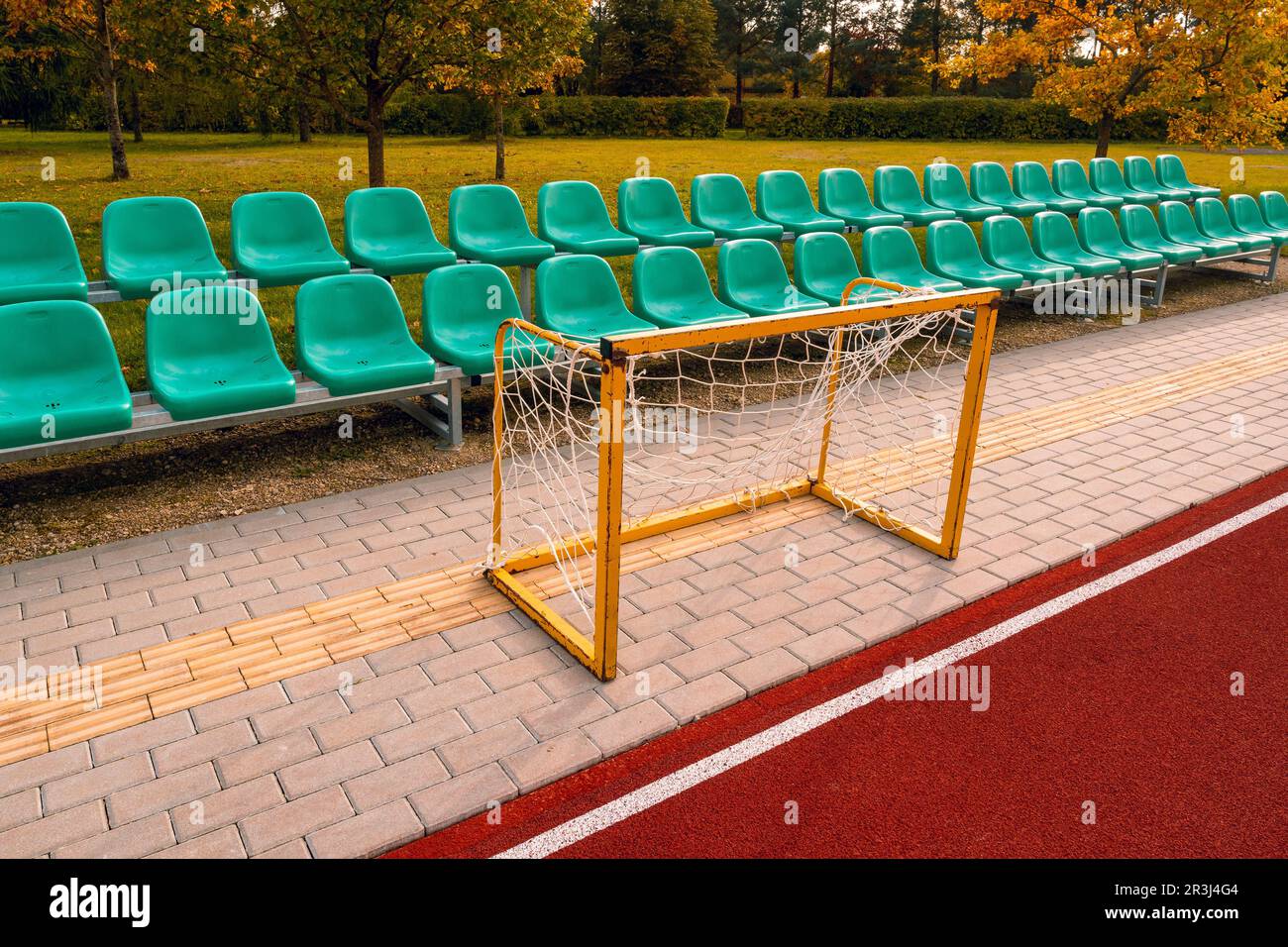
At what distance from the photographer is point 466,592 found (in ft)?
16.8

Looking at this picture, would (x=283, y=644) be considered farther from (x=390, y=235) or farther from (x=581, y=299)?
(x=390, y=235)

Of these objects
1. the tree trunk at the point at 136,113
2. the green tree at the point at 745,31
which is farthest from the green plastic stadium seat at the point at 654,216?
the green tree at the point at 745,31

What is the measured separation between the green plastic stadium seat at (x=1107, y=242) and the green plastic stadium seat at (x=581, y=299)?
697cm

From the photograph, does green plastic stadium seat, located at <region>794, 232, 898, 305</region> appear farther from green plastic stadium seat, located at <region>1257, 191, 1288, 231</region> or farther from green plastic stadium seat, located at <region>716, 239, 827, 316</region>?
green plastic stadium seat, located at <region>1257, 191, 1288, 231</region>

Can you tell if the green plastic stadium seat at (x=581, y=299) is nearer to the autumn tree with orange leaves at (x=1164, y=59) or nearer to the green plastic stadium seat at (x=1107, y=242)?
the green plastic stadium seat at (x=1107, y=242)

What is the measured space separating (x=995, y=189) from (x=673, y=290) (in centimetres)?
752

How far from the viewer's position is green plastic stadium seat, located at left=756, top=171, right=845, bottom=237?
11.3 m

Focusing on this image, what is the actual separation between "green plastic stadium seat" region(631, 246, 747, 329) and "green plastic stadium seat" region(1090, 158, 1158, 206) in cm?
943

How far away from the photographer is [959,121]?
3478 cm

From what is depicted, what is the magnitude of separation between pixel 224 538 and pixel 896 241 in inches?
272

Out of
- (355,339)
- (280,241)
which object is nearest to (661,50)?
(280,241)

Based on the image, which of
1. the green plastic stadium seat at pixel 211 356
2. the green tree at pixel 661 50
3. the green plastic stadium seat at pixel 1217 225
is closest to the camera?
the green plastic stadium seat at pixel 211 356

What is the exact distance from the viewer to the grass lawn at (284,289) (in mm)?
5941

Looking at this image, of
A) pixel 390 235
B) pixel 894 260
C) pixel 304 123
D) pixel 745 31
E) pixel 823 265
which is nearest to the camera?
pixel 390 235
